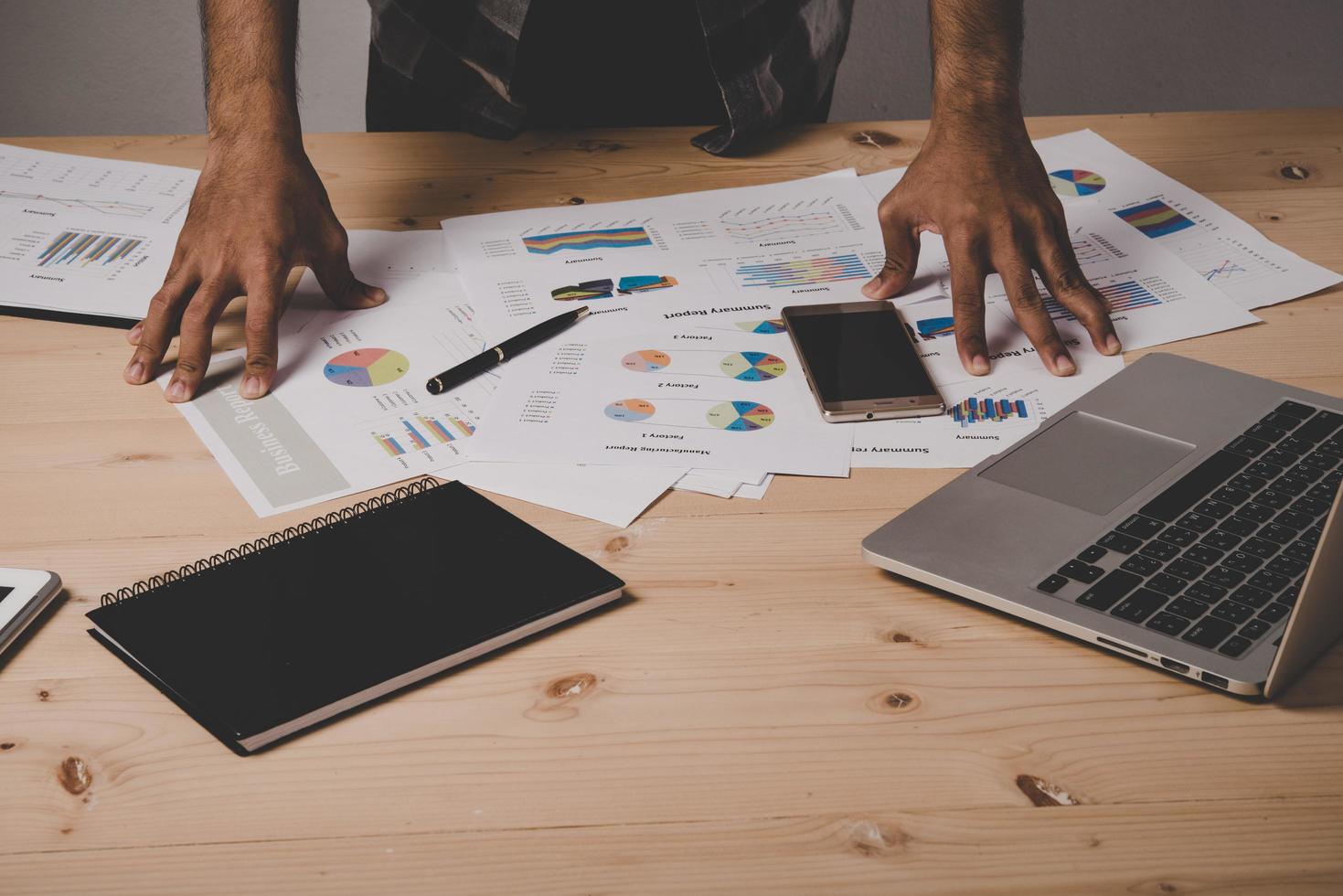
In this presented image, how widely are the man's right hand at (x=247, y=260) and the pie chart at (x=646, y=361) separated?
0.25 m

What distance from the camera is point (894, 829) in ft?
1.77

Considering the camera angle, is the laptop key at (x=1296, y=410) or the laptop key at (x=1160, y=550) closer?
the laptop key at (x=1160, y=550)

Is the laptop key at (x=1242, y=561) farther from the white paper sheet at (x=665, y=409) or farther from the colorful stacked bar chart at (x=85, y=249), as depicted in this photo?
the colorful stacked bar chart at (x=85, y=249)

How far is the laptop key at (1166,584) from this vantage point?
0.64 metres

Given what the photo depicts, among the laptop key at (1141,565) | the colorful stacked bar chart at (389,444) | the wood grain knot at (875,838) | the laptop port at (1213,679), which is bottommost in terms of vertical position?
the colorful stacked bar chart at (389,444)

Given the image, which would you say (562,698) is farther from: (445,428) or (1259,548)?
(1259,548)

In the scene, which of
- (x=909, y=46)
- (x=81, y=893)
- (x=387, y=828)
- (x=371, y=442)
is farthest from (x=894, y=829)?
(x=909, y=46)

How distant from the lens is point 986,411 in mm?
870

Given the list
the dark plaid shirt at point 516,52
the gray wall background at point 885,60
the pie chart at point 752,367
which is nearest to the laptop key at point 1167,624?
the pie chart at point 752,367

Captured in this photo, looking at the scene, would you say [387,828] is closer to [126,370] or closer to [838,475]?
[838,475]

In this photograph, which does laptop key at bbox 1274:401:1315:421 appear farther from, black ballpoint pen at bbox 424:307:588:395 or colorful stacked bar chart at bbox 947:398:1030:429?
black ballpoint pen at bbox 424:307:588:395

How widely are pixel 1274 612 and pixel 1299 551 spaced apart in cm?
6

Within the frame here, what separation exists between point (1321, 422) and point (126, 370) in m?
0.87

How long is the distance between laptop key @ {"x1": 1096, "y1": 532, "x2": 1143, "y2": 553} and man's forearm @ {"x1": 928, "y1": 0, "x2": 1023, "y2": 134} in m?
0.51
